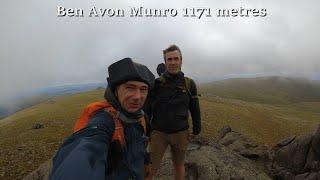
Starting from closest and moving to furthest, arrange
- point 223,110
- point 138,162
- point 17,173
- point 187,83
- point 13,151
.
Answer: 1. point 138,162
2. point 187,83
3. point 17,173
4. point 13,151
5. point 223,110

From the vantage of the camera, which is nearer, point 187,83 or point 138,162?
point 138,162

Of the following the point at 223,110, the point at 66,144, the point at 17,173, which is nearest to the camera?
the point at 66,144

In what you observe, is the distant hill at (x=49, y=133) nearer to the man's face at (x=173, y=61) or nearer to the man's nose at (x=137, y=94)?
the man's face at (x=173, y=61)

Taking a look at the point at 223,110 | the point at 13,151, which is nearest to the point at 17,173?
the point at 13,151

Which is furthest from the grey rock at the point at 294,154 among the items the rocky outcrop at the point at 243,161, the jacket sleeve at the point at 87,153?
the jacket sleeve at the point at 87,153

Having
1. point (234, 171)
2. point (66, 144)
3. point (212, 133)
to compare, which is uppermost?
point (66, 144)

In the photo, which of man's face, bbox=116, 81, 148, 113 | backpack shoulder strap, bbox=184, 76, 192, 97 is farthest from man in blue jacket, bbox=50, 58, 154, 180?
backpack shoulder strap, bbox=184, 76, 192, 97

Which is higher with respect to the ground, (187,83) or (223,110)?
(187,83)

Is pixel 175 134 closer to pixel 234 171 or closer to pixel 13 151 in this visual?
pixel 234 171
